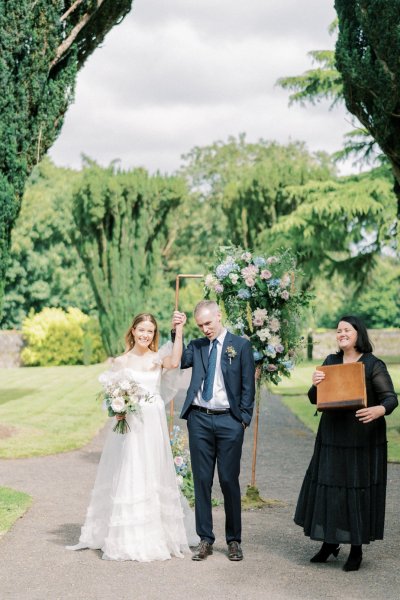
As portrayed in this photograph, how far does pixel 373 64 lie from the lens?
46.2 feet

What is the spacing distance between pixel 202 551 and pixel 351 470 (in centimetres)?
127

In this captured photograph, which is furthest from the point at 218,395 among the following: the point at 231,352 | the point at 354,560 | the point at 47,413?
the point at 47,413

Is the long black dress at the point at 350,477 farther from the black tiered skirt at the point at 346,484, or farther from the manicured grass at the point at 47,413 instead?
the manicured grass at the point at 47,413

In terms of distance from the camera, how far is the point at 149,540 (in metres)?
6.44

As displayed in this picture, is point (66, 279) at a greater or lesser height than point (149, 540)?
greater

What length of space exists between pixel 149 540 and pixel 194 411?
3.30 ft

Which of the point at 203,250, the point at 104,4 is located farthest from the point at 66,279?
the point at 104,4

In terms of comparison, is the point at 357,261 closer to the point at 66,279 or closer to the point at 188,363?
the point at 188,363

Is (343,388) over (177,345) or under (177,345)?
under

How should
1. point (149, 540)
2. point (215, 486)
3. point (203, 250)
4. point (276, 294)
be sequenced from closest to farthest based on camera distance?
point (149, 540)
point (276, 294)
point (215, 486)
point (203, 250)

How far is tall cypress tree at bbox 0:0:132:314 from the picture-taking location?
1455 cm

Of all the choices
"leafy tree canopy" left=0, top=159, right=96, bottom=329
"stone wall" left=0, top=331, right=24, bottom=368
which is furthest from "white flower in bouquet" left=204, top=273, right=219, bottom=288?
"leafy tree canopy" left=0, top=159, right=96, bottom=329

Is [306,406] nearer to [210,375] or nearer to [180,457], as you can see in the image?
[180,457]

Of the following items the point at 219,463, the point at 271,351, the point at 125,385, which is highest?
the point at 271,351
